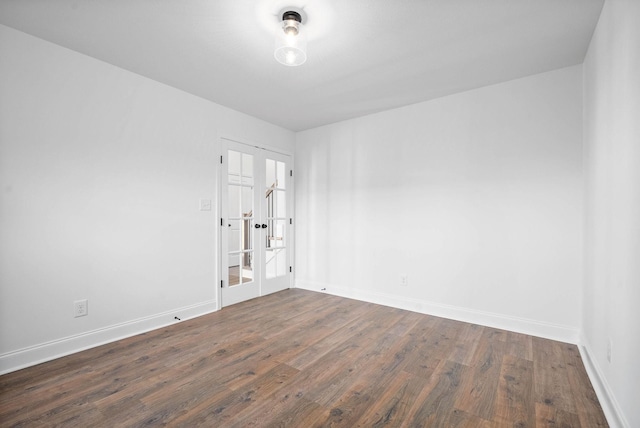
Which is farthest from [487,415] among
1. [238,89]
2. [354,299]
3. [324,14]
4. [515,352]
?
[238,89]

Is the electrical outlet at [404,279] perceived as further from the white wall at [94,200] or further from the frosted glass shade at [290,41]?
the frosted glass shade at [290,41]

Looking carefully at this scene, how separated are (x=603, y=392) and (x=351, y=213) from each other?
9.51 feet

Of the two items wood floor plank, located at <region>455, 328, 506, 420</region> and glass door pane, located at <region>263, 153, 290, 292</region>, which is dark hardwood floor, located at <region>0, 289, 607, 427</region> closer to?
wood floor plank, located at <region>455, 328, 506, 420</region>

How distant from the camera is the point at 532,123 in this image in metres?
2.84

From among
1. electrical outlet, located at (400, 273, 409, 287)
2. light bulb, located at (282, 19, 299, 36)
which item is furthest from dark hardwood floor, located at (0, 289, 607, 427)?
light bulb, located at (282, 19, 299, 36)

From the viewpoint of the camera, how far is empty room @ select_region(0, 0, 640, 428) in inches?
70.0

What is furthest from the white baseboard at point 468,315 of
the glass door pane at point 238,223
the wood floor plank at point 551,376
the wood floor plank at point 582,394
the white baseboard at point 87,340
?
the white baseboard at point 87,340

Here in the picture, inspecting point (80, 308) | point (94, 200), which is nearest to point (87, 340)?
point (80, 308)

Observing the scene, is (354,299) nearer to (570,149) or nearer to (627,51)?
(570,149)

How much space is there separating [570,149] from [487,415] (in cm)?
240

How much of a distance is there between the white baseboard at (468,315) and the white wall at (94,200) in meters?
1.94

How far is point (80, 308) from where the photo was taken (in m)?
2.48

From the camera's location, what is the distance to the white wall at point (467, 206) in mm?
2703

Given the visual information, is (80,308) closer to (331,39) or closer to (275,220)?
(275,220)
